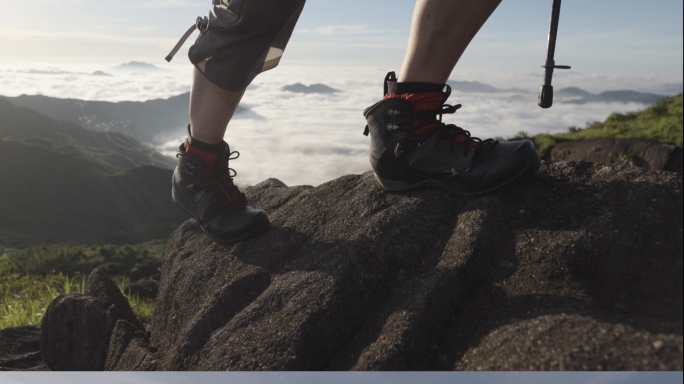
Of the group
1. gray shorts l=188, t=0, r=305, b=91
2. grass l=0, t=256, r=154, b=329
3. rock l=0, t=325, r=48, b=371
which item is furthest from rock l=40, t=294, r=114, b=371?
gray shorts l=188, t=0, r=305, b=91

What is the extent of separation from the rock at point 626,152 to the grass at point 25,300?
8178 millimetres

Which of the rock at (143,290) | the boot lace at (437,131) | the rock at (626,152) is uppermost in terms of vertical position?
the boot lace at (437,131)

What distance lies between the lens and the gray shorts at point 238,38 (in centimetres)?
244

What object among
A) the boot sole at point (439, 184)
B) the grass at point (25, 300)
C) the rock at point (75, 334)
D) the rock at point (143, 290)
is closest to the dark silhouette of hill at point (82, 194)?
the rock at point (143, 290)

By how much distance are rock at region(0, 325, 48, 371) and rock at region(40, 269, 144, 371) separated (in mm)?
105

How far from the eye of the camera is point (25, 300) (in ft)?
13.3

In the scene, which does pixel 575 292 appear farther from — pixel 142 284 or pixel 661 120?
pixel 661 120

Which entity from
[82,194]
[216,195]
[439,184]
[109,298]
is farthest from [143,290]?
[82,194]

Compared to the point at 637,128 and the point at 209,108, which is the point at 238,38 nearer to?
the point at 209,108

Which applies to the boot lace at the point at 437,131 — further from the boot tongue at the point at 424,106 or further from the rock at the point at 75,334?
the rock at the point at 75,334

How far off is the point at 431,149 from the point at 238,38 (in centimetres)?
97

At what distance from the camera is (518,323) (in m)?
1.62

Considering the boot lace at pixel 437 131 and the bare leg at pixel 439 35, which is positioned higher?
the bare leg at pixel 439 35

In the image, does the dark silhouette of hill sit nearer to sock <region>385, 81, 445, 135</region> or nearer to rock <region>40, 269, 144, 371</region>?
rock <region>40, 269, 144, 371</region>
